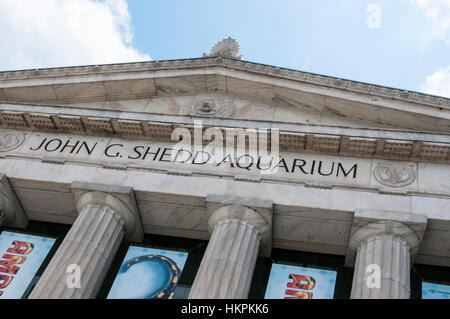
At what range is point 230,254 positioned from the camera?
56.1 feet

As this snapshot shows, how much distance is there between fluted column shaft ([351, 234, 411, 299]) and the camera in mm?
15766

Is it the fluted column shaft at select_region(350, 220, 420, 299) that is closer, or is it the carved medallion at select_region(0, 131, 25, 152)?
the fluted column shaft at select_region(350, 220, 420, 299)

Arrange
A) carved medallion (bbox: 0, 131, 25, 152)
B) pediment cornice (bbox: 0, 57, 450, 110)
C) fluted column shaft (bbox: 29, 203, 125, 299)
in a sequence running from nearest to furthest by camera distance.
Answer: fluted column shaft (bbox: 29, 203, 125, 299)
pediment cornice (bbox: 0, 57, 450, 110)
carved medallion (bbox: 0, 131, 25, 152)

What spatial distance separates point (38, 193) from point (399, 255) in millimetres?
11958

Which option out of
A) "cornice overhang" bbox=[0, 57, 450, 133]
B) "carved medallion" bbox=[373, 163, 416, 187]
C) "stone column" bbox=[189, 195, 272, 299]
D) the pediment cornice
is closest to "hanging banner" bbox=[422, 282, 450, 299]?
"carved medallion" bbox=[373, 163, 416, 187]

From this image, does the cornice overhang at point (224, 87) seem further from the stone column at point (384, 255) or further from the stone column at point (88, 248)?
the stone column at point (88, 248)

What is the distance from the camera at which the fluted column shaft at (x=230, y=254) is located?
1620 centimetres

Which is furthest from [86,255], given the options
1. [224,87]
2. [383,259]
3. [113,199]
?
[383,259]

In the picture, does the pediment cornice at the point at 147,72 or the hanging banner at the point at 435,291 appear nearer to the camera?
the hanging banner at the point at 435,291

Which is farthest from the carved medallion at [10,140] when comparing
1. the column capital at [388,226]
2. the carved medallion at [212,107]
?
the column capital at [388,226]

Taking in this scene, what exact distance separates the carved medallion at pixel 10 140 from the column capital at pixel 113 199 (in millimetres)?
3414

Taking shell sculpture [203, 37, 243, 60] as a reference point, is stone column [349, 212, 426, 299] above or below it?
below

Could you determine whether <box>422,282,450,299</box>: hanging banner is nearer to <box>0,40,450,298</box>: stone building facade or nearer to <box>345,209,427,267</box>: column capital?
<box>0,40,450,298</box>: stone building facade
